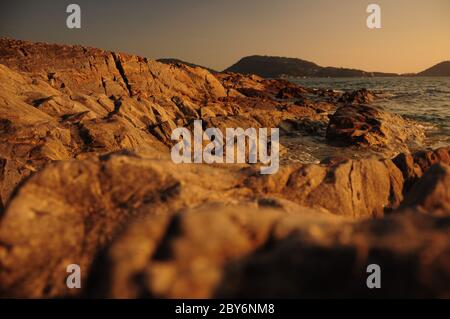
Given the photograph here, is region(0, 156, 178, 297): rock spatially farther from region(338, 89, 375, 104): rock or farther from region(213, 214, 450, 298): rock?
region(338, 89, 375, 104): rock

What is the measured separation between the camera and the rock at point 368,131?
22.5 meters

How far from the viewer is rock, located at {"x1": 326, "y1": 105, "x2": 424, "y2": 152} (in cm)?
2248

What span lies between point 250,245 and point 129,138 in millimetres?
12822

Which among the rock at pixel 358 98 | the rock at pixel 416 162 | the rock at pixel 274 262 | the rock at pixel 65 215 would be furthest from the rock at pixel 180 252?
the rock at pixel 358 98

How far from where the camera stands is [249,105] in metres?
37.2

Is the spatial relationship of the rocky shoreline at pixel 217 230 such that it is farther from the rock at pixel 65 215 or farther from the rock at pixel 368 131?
the rock at pixel 368 131

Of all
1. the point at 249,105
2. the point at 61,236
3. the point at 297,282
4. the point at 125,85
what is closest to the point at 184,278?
the point at 297,282

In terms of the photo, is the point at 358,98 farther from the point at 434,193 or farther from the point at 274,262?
the point at 274,262

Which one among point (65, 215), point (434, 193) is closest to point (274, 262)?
point (65, 215)

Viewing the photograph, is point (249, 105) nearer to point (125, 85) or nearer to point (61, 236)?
point (125, 85)

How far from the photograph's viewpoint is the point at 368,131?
75.3ft

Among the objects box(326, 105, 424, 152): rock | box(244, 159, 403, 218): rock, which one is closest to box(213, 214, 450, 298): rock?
box(244, 159, 403, 218): rock

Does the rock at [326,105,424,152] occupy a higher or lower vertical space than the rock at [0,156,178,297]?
higher
